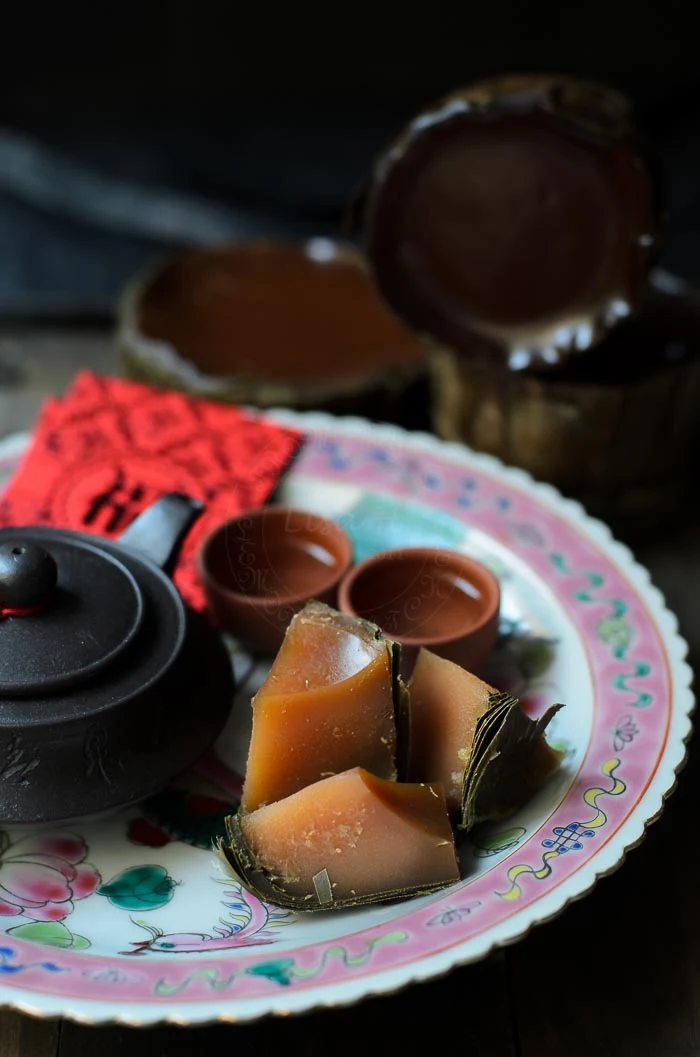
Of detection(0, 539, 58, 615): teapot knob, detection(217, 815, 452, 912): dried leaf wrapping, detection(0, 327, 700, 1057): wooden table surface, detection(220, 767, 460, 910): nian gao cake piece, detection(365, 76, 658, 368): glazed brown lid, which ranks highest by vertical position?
detection(365, 76, 658, 368): glazed brown lid

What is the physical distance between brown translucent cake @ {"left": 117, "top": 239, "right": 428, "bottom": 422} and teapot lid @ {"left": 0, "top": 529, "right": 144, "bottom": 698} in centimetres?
53

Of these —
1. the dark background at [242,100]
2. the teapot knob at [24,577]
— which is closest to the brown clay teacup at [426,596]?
the teapot knob at [24,577]

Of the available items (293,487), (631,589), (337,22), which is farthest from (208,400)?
(337,22)

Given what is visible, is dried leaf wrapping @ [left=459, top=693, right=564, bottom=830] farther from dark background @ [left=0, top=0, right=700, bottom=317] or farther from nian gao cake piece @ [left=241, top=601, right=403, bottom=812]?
dark background @ [left=0, top=0, right=700, bottom=317]

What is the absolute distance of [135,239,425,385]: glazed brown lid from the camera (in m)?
1.48

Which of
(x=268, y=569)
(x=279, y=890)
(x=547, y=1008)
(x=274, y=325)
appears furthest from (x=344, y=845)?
(x=274, y=325)

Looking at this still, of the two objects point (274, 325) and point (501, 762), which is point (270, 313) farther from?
point (501, 762)

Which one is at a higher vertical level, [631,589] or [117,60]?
[117,60]

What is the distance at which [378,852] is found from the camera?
2.49 ft

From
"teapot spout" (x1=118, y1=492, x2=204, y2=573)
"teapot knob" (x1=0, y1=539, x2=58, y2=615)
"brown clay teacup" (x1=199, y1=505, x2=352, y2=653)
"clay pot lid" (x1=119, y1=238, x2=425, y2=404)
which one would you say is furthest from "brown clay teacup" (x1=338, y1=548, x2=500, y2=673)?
"clay pot lid" (x1=119, y1=238, x2=425, y2=404)

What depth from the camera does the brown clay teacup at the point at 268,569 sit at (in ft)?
3.12

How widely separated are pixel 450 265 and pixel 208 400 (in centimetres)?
30

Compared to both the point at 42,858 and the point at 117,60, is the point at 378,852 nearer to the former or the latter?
the point at 42,858

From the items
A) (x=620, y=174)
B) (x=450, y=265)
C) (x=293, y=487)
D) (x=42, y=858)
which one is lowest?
(x=42, y=858)
